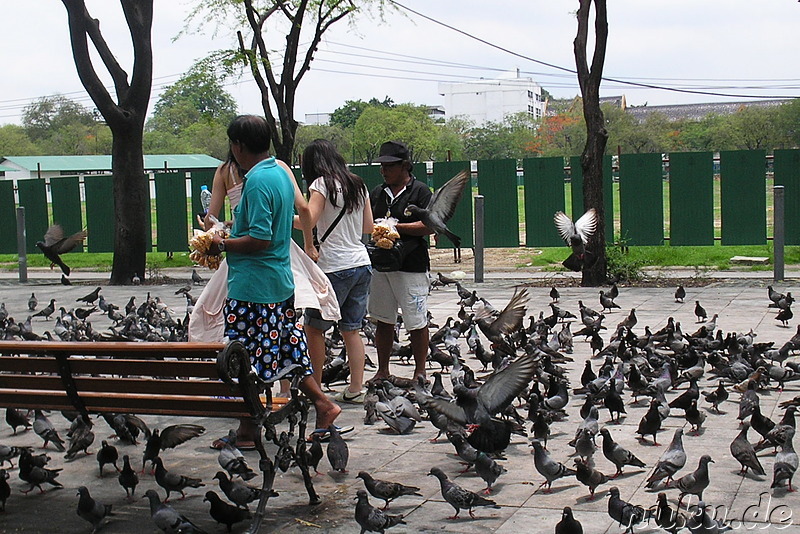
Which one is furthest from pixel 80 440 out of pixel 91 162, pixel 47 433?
pixel 91 162

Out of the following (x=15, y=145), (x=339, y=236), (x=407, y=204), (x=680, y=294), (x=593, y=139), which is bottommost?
(x=680, y=294)

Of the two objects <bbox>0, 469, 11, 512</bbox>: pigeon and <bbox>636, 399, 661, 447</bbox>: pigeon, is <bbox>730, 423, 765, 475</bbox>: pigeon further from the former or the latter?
<bbox>0, 469, 11, 512</bbox>: pigeon

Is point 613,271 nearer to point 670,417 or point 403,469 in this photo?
point 670,417

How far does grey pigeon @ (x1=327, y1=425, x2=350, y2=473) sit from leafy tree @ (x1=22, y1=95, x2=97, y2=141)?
106721 millimetres

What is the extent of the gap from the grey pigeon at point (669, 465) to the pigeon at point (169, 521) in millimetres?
2462

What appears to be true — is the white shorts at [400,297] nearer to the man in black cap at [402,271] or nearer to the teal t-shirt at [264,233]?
the man in black cap at [402,271]

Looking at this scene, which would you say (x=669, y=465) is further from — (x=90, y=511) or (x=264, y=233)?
(x=90, y=511)

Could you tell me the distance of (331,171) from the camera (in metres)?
6.97

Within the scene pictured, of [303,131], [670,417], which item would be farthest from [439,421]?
[303,131]

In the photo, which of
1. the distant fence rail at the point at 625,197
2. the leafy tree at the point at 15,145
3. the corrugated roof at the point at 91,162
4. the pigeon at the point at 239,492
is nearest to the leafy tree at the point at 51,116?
the leafy tree at the point at 15,145

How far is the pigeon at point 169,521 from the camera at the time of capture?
4539 millimetres

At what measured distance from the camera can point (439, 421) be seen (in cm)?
617

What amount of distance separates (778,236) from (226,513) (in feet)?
41.3

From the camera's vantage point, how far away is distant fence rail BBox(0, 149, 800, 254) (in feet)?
56.4
